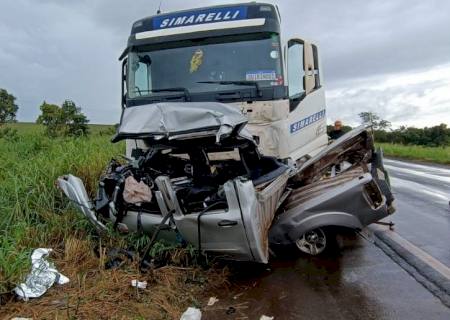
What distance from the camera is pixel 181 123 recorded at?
4414mm

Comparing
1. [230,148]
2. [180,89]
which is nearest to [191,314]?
[230,148]

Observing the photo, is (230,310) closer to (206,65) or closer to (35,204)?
(35,204)

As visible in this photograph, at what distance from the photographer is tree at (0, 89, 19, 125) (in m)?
17.5

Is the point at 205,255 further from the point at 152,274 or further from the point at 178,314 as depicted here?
the point at 178,314

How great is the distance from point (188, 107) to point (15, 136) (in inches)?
317

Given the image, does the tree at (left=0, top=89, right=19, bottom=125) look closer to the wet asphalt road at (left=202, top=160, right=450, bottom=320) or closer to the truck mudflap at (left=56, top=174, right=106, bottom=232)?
the truck mudflap at (left=56, top=174, right=106, bottom=232)

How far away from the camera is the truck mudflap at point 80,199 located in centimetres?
516

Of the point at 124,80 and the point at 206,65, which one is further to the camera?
the point at 124,80

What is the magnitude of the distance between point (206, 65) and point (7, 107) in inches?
548

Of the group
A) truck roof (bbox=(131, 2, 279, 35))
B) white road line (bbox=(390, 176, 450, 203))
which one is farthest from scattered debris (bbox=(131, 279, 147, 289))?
white road line (bbox=(390, 176, 450, 203))

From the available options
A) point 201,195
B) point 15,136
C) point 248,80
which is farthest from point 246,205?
point 15,136

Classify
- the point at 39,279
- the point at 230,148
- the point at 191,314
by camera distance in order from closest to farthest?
the point at 191,314 < the point at 39,279 < the point at 230,148

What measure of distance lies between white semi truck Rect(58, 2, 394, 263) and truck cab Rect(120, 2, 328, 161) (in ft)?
0.05

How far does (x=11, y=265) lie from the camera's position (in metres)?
4.14
